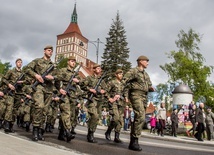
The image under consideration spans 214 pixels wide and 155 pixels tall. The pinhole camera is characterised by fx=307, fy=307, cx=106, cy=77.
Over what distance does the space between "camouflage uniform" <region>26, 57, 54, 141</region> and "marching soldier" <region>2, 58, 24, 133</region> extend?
187cm

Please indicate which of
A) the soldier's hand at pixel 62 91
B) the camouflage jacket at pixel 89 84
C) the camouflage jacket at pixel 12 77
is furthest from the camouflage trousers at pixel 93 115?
the camouflage jacket at pixel 12 77

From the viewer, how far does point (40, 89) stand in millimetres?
7832

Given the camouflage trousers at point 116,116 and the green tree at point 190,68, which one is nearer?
the camouflage trousers at point 116,116

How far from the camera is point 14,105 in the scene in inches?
400

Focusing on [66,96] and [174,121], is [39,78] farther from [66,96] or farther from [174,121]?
[174,121]

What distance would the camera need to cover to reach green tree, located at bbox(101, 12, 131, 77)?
204 ft

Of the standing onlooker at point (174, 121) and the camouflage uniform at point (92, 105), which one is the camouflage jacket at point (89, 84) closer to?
the camouflage uniform at point (92, 105)

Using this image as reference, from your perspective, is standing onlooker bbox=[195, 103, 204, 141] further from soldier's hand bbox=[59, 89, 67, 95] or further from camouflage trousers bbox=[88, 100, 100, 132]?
soldier's hand bbox=[59, 89, 67, 95]

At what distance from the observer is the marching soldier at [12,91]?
31.1 ft

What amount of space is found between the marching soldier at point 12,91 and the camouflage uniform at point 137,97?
156 inches

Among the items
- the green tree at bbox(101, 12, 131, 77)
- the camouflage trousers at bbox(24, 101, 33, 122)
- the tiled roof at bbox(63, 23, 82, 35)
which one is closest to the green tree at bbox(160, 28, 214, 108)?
the green tree at bbox(101, 12, 131, 77)

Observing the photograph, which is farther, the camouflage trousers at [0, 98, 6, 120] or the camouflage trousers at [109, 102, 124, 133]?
the camouflage trousers at [0, 98, 6, 120]

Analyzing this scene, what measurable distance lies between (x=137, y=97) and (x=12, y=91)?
4394 millimetres

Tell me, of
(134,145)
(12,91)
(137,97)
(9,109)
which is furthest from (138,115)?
(12,91)
